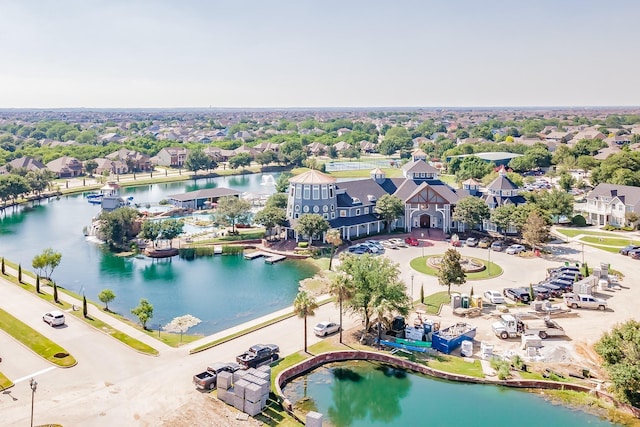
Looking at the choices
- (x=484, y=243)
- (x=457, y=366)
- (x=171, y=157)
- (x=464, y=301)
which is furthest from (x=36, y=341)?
(x=171, y=157)

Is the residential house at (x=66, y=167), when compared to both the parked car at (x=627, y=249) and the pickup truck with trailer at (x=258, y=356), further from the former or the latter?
the parked car at (x=627, y=249)

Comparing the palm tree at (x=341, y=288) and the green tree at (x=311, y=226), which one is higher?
the palm tree at (x=341, y=288)

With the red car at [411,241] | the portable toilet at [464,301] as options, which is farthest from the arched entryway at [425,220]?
the portable toilet at [464,301]

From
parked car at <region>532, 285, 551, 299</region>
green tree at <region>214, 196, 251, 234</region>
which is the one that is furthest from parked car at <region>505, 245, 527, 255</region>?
green tree at <region>214, 196, 251, 234</region>

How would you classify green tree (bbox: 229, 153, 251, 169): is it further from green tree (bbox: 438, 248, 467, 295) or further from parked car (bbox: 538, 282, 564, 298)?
parked car (bbox: 538, 282, 564, 298)

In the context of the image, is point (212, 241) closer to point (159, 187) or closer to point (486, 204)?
point (486, 204)
